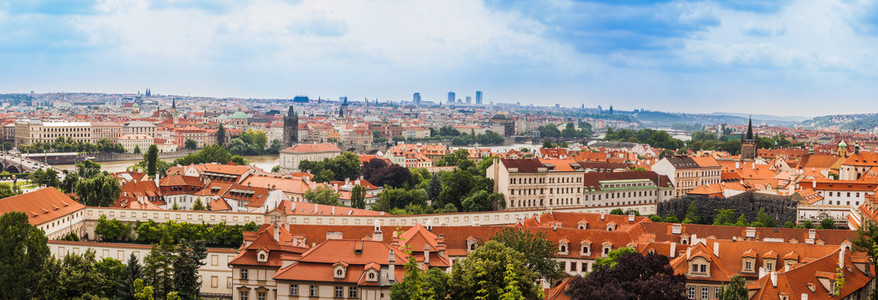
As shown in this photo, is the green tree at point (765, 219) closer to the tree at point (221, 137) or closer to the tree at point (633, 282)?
the tree at point (633, 282)

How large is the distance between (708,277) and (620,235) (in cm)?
721

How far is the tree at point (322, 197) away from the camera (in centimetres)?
5616

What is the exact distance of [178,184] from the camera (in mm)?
61500

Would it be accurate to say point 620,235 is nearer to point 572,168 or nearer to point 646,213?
point 646,213

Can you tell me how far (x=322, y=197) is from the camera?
186 feet

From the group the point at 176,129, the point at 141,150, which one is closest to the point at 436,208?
the point at 141,150

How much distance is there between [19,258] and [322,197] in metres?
29.8

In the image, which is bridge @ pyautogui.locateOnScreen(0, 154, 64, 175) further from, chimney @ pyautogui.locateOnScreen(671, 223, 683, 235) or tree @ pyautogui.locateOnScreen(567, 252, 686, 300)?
tree @ pyautogui.locateOnScreen(567, 252, 686, 300)

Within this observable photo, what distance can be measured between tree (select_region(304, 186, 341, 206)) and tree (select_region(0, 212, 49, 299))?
28064 millimetres

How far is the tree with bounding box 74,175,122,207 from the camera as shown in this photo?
51.4 meters

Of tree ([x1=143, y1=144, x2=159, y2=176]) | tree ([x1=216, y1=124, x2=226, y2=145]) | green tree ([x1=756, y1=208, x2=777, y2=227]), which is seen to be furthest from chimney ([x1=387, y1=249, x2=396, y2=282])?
tree ([x1=216, y1=124, x2=226, y2=145])

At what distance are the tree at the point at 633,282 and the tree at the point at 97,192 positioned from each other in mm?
35487

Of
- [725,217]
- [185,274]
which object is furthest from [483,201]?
[185,274]

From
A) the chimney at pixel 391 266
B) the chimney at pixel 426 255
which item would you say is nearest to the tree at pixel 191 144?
the chimney at pixel 426 255
